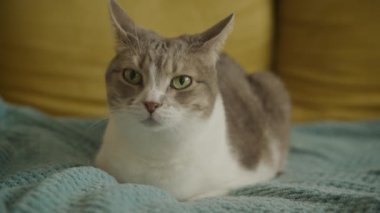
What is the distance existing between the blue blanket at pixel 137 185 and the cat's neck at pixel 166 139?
105 mm

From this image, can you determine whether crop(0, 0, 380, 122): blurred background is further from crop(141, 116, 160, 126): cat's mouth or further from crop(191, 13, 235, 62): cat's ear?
crop(141, 116, 160, 126): cat's mouth

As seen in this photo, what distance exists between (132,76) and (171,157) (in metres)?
0.22

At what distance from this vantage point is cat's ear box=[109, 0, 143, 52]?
1.13m

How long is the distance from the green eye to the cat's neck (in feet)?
0.30

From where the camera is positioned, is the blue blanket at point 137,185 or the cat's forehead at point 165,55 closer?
the blue blanket at point 137,185

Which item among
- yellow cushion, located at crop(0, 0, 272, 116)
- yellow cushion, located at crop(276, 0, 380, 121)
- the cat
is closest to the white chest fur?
the cat

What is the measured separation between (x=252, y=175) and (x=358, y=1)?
0.87m

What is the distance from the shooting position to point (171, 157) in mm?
1135

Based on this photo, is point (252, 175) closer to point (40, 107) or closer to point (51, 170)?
point (51, 170)

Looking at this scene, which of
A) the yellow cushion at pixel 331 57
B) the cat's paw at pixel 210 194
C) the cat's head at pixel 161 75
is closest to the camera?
the cat's head at pixel 161 75

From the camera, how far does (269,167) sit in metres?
1.46

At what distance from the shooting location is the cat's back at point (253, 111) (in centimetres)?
138

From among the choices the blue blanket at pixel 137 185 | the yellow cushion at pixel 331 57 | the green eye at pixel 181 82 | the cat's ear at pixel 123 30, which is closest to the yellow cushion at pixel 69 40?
the blue blanket at pixel 137 185

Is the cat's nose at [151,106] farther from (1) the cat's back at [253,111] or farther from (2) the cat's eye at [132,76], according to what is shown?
(1) the cat's back at [253,111]
